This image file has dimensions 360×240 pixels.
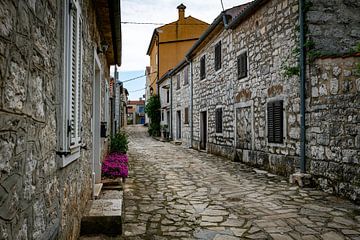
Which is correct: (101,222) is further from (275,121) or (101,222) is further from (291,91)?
(275,121)

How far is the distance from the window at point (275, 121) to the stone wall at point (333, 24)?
1626 millimetres

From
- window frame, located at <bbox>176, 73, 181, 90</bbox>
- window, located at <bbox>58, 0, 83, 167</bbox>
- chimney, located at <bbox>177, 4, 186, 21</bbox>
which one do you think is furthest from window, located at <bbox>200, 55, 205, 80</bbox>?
chimney, located at <bbox>177, 4, 186, 21</bbox>

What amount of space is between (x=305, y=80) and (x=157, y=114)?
61.7ft

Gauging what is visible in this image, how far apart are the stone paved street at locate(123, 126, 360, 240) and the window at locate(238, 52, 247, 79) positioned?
3.50 m

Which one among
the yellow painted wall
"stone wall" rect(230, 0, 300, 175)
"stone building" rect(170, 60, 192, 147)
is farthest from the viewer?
the yellow painted wall

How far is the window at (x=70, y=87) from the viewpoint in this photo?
89.7 inches

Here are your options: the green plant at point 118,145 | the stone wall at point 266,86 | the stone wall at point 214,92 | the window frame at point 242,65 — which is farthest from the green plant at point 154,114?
the green plant at point 118,145

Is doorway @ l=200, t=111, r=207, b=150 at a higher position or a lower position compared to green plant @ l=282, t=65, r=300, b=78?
lower

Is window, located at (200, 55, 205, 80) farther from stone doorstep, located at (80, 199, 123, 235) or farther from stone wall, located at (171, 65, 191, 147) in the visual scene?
stone doorstep, located at (80, 199, 123, 235)

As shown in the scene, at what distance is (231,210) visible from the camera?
458 centimetres

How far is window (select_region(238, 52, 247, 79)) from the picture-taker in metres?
9.45

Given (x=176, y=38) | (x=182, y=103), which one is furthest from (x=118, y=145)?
(x=176, y=38)

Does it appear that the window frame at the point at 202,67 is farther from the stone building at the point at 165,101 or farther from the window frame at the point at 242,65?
the stone building at the point at 165,101

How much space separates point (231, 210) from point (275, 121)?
12.0ft
